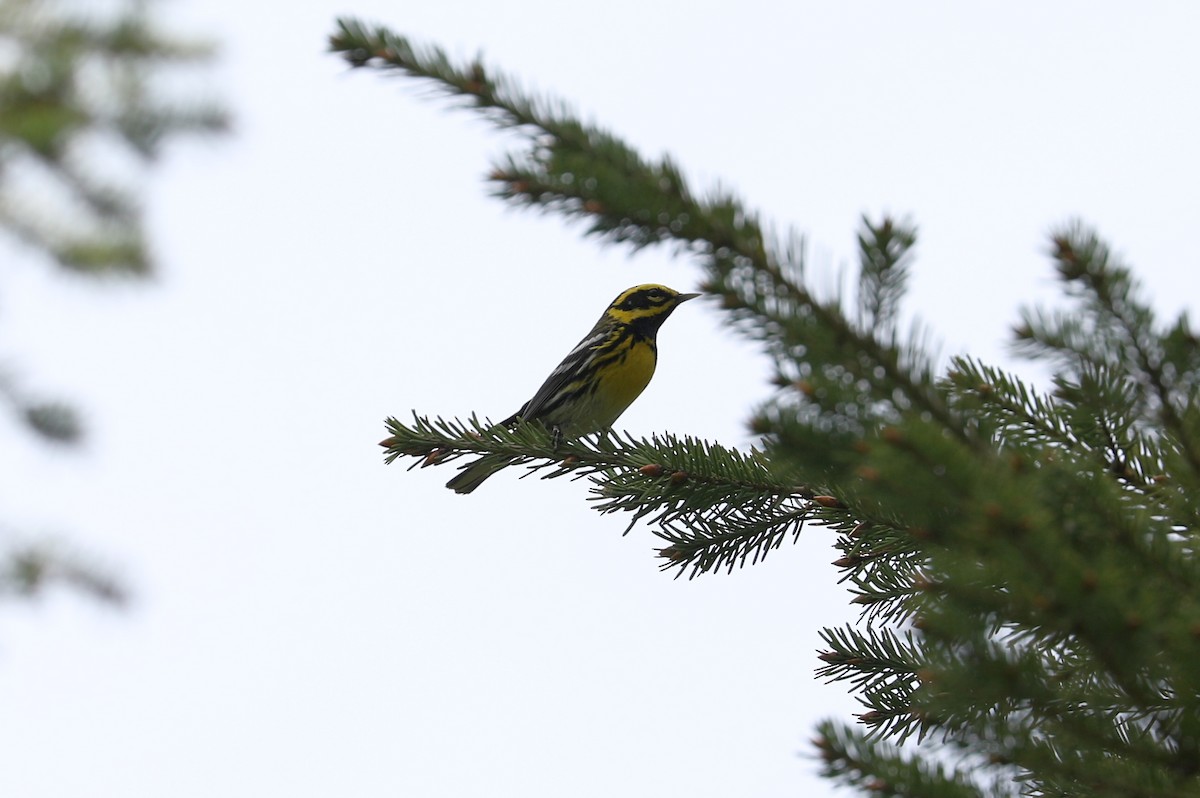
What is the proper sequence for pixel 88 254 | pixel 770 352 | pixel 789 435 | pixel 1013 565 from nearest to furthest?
pixel 1013 565
pixel 789 435
pixel 770 352
pixel 88 254

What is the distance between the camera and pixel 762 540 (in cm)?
348

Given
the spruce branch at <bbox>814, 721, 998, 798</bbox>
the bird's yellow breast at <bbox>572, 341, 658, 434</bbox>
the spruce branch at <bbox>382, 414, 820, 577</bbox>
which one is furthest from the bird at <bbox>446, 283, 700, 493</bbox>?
the spruce branch at <bbox>814, 721, 998, 798</bbox>

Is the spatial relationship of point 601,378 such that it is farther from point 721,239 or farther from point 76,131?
point 721,239

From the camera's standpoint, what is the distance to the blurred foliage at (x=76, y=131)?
11.0 ft

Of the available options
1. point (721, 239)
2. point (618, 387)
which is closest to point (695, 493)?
point (721, 239)

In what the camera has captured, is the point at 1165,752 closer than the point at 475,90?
Yes

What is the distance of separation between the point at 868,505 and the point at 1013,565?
1419mm

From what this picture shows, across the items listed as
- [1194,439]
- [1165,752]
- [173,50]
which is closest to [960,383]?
[1194,439]

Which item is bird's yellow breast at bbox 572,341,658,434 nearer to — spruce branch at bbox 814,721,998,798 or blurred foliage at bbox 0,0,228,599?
blurred foliage at bbox 0,0,228,599

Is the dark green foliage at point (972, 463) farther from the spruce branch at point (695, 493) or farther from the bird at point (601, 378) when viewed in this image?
the bird at point (601, 378)

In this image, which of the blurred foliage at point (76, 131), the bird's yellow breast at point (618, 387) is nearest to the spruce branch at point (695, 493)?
the blurred foliage at point (76, 131)

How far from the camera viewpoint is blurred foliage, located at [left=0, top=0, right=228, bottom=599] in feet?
11.0

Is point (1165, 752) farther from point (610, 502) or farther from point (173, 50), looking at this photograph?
point (173, 50)

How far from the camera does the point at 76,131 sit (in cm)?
346
